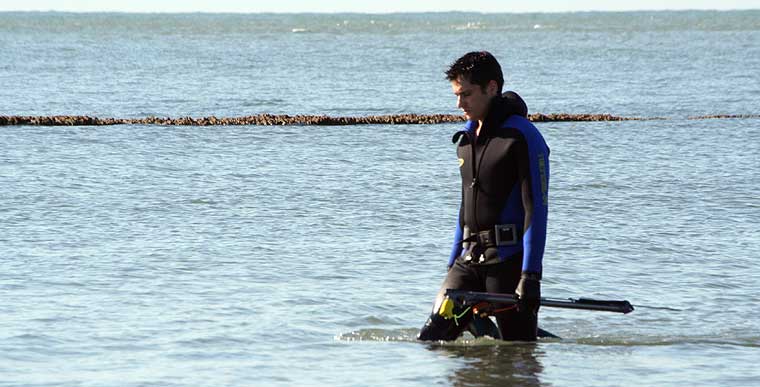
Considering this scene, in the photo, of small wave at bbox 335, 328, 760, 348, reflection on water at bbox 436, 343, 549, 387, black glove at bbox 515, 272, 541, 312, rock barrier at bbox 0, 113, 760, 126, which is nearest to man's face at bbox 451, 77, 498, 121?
black glove at bbox 515, 272, 541, 312

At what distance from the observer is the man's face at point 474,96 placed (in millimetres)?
7168

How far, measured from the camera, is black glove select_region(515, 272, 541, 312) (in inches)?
277

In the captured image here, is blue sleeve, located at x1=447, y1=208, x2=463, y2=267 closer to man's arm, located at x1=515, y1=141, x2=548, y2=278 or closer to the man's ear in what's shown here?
man's arm, located at x1=515, y1=141, x2=548, y2=278

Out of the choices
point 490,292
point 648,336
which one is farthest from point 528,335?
point 648,336

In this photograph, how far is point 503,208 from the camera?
288 inches

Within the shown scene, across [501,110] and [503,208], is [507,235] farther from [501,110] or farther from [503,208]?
[501,110]

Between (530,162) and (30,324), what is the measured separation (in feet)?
12.6

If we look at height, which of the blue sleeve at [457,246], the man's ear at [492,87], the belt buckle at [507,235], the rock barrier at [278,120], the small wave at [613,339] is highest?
the man's ear at [492,87]

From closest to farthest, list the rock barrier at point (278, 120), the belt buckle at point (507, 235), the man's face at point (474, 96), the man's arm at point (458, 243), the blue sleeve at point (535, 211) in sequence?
the blue sleeve at point (535, 211) < the man's face at point (474, 96) < the belt buckle at point (507, 235) < the man's arm at point (458, 243) < the rock barrier at point (278, 120)

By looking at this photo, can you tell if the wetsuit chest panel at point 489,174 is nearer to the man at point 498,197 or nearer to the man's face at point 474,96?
the man at point 498,197

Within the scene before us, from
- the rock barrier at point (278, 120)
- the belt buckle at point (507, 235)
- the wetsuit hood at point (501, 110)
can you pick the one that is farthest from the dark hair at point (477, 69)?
the rock barrier at point (278, 120)

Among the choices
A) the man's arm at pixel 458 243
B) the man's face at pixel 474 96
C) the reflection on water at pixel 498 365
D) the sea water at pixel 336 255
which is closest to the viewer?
the man's face at pixel 474 96

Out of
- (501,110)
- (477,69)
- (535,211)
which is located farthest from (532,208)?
(477,69)

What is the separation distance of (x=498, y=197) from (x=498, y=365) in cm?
124
